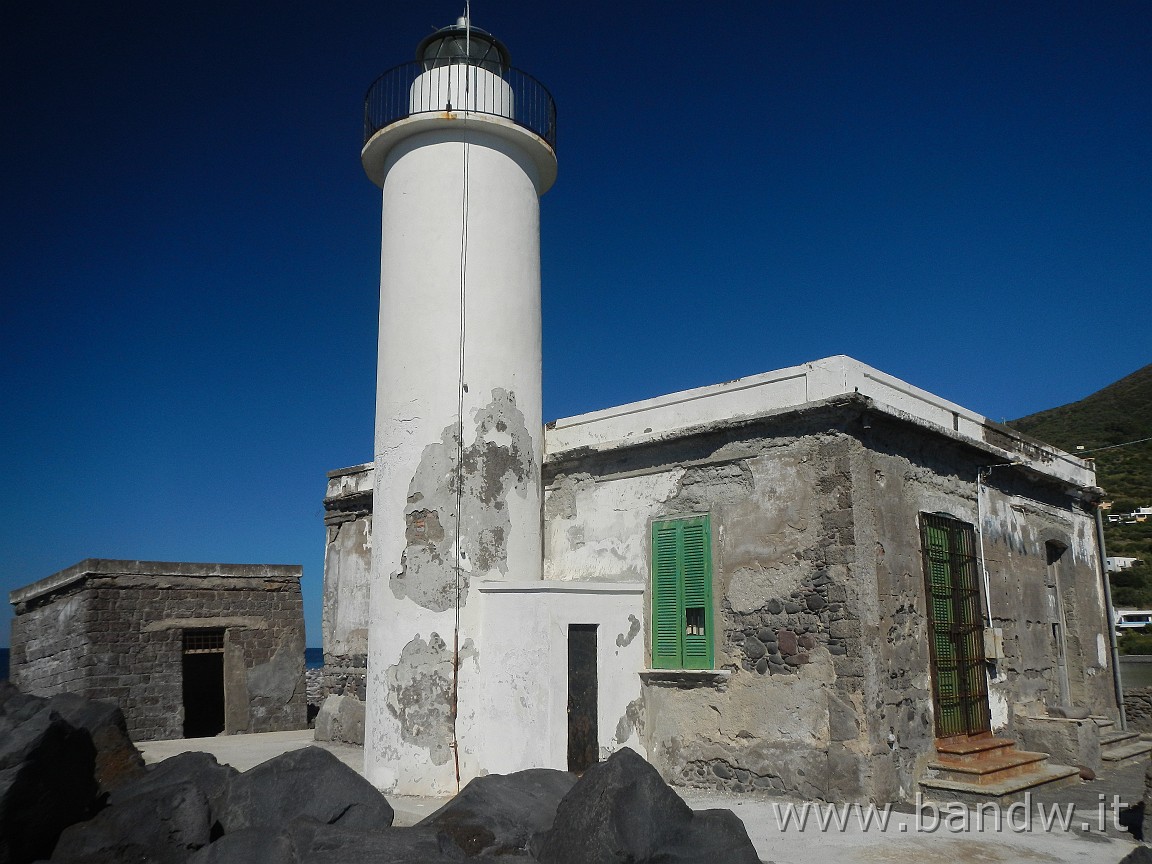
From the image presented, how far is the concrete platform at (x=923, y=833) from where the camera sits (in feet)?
22.1

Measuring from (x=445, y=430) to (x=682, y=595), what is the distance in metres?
3.08

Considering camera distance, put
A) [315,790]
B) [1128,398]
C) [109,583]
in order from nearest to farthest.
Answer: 1. [315,790]
2. [109,583]
3. [1128,398]

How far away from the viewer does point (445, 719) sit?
946cm

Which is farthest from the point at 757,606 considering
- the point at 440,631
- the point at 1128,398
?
the point at 1128,398

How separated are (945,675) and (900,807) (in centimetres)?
173

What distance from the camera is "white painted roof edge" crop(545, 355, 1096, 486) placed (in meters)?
9.10

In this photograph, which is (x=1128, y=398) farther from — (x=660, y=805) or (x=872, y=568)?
(x=660, y=805)

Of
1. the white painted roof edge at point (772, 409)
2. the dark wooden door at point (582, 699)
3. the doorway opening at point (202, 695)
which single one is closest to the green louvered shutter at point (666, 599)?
the dark wooden door at point (582, 699)

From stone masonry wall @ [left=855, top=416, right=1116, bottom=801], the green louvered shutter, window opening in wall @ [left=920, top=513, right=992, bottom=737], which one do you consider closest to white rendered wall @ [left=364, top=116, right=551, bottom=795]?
the green louvered shutter

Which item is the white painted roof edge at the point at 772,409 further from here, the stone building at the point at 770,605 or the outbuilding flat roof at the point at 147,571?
the outbuilding flat roof at the point at 147,571

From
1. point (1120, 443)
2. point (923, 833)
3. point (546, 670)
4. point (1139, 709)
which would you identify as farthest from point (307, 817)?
point (1120, 443)

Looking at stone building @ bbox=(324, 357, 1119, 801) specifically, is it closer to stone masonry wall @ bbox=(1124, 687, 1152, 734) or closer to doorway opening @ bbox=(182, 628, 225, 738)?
stone masonry wall @ bbox=(1124, 687, 1152, 734)

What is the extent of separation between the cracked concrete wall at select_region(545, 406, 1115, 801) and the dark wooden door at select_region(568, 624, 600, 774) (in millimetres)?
721

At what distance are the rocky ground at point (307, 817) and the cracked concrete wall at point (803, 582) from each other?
8.73 ft
